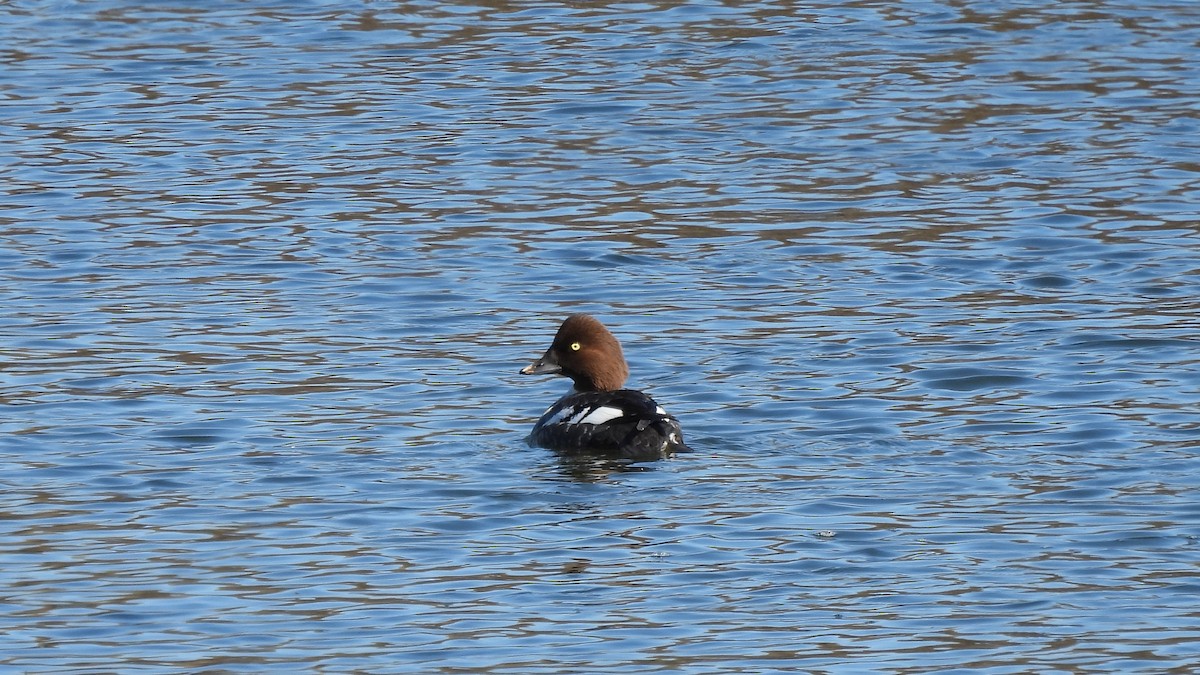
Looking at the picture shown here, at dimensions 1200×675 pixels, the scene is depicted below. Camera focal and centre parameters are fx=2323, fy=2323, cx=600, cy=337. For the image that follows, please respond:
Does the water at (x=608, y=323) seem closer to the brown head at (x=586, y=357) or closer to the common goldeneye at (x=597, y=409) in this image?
the common goldeneye at (x=597, y=409)

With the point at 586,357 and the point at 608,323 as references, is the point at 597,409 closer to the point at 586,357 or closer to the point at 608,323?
the point at 586,357

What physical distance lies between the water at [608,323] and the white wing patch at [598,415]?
30 cm

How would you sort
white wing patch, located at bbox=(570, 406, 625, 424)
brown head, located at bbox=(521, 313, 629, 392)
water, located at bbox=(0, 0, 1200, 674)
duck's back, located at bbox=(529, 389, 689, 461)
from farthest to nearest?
brown head, located at bbox=(521, 313, 629, 392), white wing patch, located at bbox=(570, 406, 625, 424), duck's back, located at bbox=(529, 389, 689, 461), water, located at bbox=(0, 0, 1200, 674)

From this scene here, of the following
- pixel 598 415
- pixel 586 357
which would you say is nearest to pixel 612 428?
pixel 598 415


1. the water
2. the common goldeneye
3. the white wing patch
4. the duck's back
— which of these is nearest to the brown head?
the common goldeneye

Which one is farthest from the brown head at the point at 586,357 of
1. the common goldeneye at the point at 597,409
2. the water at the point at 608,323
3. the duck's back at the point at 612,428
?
the duck's back at the point at 612,428

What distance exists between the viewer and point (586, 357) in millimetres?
11648

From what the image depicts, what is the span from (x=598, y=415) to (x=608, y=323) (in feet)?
8.21

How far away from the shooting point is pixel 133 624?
811cm

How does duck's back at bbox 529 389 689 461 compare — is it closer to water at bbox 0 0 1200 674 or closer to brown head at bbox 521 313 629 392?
water at bbox 0 0 1200 674

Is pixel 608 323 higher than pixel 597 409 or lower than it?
lower

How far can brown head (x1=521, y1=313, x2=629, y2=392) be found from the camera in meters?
11.6

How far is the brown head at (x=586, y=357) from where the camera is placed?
1160 cm

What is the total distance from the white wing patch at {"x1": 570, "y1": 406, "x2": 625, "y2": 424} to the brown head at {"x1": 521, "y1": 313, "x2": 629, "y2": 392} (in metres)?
0.64
